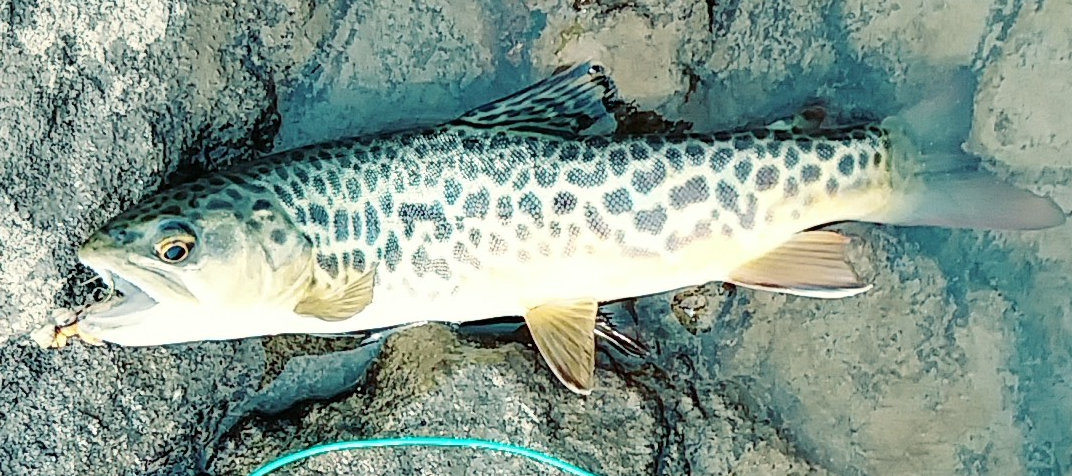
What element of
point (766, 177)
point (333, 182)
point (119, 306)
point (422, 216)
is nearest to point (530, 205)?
point (422, 216)

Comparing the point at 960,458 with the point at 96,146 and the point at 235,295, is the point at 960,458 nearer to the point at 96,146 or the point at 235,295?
the point at 235,295

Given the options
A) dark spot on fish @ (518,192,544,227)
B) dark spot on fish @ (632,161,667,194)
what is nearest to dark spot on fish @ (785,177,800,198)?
dark spot on fish @ (632,161,667,194)

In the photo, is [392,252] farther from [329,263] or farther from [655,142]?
[655,142]

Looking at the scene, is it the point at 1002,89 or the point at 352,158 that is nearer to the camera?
the point at 352,158

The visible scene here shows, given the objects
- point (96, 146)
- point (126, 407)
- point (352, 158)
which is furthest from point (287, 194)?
point (126, 407)

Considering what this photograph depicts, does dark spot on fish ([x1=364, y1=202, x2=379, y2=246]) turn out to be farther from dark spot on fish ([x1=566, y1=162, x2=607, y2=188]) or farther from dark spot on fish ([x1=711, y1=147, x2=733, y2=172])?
dark spot on fish ([x1=711, y1=147, x2=733, y2=172])

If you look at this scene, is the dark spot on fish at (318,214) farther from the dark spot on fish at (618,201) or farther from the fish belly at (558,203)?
the dark spot on fish at (618,201)
